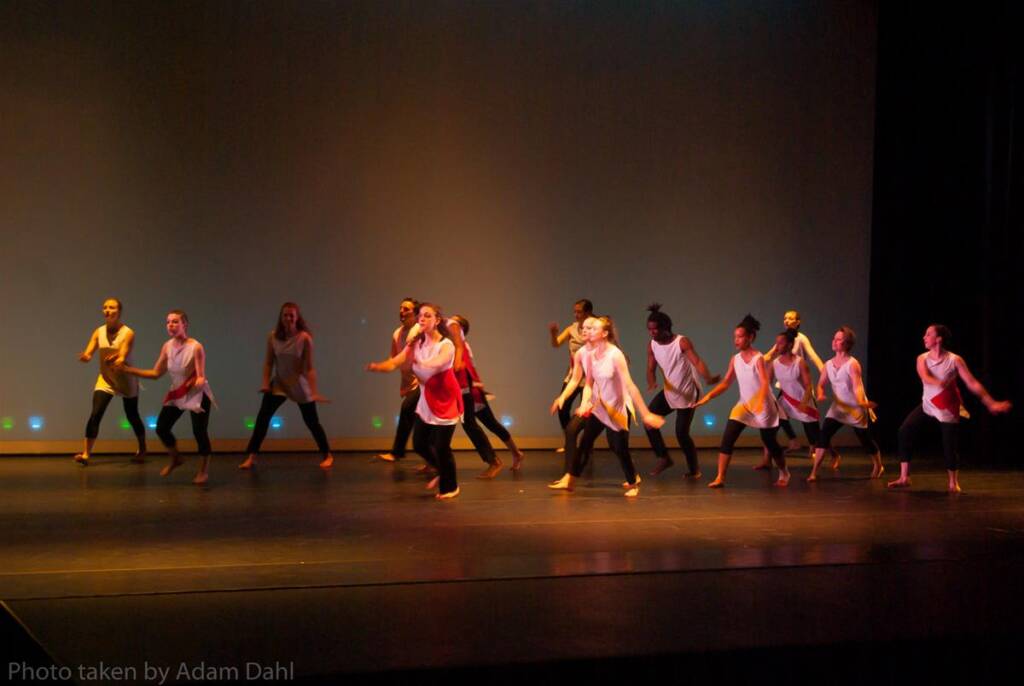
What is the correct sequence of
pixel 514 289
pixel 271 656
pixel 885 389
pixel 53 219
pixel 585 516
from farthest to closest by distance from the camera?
pixel 885 389, pixel 514 289, pixel 53 219, pixel 585 516, pixel 271 656

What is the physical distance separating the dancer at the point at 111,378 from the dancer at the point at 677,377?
4.76m

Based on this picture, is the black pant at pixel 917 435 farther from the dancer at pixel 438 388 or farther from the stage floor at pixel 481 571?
the dancer at pixel 438 388

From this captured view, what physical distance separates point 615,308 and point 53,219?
5.84m

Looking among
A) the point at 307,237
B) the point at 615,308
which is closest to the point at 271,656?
the point at 307,237

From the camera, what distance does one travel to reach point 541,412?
12.3m

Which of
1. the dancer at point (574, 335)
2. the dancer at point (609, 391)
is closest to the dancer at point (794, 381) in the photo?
the dancer at point (574, 335)

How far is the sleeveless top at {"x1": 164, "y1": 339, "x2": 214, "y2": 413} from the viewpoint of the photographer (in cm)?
938

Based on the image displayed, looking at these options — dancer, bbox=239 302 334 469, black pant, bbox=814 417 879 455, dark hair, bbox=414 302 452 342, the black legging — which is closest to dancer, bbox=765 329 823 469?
black pant, bbox=814 417 879 455

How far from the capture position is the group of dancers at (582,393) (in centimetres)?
859

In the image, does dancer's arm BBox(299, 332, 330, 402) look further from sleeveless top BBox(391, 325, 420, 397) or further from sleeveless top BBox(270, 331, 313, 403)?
sleeveless top BBox(391, 325, 420, 397)

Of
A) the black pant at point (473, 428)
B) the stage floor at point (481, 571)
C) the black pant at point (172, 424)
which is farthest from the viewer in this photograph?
the black pant at point (473, 428)

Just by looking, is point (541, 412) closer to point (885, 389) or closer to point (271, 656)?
point (885, 389)

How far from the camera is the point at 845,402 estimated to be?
10227 mm

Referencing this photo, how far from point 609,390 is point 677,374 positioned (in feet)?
4.82
